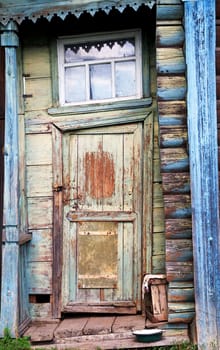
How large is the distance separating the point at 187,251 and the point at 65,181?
1.50 meters

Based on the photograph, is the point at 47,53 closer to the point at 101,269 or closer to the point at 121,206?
the point at 121,206

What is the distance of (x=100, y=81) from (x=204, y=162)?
153 centimetres

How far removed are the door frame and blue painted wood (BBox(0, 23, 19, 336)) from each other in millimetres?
501

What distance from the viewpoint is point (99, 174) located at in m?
5.97

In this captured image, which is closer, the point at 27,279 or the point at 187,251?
the point at 187,251

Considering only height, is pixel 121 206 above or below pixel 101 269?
above

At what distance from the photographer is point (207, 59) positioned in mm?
5203

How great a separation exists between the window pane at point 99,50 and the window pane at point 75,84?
0.11 metres

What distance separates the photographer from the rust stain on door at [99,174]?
5961 millimetres

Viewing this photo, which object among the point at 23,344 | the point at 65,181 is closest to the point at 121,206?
the point at 65,181

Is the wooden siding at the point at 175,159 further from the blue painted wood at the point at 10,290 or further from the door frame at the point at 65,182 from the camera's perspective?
the blue painted wood at the point at 10,290

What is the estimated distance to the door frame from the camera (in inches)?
230

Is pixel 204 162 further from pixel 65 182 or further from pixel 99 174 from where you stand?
pixel 65 182

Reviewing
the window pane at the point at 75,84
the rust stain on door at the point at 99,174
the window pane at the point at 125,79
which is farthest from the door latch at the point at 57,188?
the window pane at the point at 125,79
